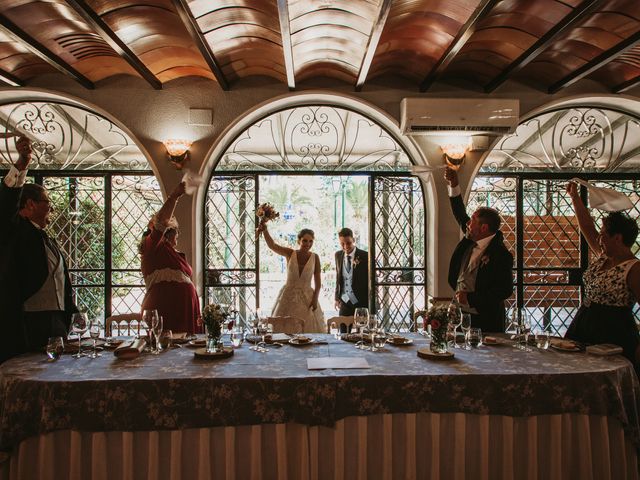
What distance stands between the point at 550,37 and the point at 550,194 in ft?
7.16

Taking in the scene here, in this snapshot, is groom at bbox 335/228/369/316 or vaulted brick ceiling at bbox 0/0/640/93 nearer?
vaulted brick ceiling at bbox 0/0/640/93

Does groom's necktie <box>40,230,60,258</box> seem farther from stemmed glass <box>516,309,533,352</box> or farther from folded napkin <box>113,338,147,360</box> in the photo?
stemmed glass <box>516,309,533,352</box>

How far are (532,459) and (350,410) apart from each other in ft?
2.65

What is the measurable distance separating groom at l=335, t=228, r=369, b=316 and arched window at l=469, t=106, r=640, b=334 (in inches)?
57.2

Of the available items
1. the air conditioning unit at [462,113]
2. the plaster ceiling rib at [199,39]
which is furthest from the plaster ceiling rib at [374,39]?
the plaster ceiling rib at [199,39]

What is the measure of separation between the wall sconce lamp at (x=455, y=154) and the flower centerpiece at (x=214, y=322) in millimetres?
2966

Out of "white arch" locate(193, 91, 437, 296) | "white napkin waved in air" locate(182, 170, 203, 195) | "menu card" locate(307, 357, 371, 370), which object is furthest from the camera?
"white arch" locate(193, 91, 437, 296)

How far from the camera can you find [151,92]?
14.1ft

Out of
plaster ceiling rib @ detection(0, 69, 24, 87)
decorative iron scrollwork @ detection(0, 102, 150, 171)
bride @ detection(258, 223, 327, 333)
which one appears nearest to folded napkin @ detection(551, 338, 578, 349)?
bride @ detection(258, 223, 327, 333)

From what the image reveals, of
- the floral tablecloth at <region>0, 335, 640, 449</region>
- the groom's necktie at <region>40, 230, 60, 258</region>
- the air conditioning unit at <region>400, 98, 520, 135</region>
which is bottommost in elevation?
the floral tablecloth at <region>0, 335, 640, 449</region>

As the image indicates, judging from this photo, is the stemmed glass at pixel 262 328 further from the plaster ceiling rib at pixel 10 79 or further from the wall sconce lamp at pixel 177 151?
the plaster ceiling rib at pixel 10 79

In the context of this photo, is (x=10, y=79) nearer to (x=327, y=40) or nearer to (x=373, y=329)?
(x=327, y=40)

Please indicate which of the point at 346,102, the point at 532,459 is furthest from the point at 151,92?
the point at 532,459

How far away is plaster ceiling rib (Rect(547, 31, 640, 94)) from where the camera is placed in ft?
10.5
